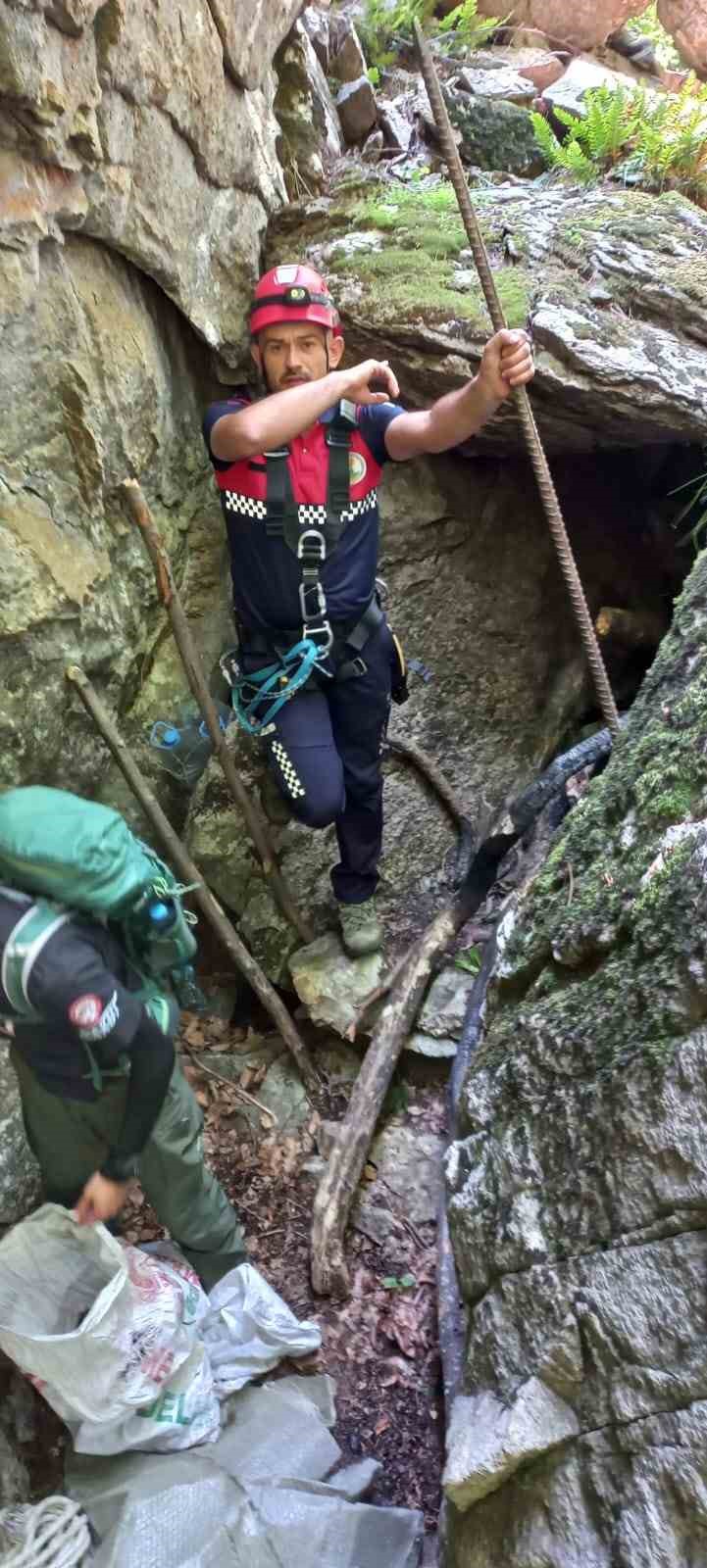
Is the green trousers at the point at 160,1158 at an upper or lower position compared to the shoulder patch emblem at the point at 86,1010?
lower

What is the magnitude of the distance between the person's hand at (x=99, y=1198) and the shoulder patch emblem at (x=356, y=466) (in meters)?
2.84

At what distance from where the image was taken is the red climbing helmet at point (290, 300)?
353 centimetres

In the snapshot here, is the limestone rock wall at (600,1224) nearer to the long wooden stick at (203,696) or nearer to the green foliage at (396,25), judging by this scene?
the long wooden stick at (203,696)

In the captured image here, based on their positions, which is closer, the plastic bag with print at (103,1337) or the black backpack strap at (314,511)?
the plastic bag with print at (103,1337)

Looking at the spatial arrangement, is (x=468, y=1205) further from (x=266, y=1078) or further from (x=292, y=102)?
(x=292, y=102)

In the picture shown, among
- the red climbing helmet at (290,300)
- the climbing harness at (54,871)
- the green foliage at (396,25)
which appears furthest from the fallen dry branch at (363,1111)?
the green foliage at (396,25)

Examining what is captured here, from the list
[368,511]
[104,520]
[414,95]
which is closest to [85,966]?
[104,520]

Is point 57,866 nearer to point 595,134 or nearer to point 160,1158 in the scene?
point 160,1158

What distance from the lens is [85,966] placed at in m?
2.41

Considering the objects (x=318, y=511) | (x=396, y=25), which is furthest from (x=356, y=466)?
(x=396, y=25)

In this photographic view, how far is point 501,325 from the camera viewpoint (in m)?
3.22

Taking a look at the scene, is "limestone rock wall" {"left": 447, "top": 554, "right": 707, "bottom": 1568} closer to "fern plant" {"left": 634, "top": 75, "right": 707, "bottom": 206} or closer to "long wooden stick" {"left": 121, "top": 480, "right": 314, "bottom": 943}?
"long wooden stick" {"left": 121, "top": 480, "right": 314, "bottom": 943}

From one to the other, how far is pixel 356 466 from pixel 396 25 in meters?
4.36

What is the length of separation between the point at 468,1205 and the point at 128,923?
4.35 feet
